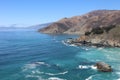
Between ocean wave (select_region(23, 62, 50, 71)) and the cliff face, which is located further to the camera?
the cliff face

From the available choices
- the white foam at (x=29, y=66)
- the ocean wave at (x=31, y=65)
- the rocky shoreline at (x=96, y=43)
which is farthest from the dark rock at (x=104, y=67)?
the rocky shoreline at (x=96, y=43)

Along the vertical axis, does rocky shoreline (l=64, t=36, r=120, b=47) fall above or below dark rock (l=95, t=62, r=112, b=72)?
above

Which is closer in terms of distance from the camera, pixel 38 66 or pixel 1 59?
pixel 38 66

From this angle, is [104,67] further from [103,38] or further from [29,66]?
[103,38]

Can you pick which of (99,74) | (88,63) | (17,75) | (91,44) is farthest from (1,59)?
(91,44)

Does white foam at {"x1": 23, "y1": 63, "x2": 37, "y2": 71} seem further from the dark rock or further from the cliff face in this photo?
the cliff face

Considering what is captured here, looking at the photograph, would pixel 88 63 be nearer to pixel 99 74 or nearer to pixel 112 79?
pixel 99 74


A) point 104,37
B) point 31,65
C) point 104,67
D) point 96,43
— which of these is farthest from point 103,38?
point 104,67

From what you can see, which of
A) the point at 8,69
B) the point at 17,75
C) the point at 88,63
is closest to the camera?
the point at 17,75

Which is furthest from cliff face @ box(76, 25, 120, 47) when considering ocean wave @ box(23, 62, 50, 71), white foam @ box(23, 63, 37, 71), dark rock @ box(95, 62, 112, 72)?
white foam @ box(23, 63, 37, 71)

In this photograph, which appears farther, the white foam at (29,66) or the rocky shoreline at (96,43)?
the rocky shoreline at (96,43)

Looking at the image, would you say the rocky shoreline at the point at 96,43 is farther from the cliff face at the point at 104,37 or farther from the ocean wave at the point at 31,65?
the ocean wave at the point at 31,65
